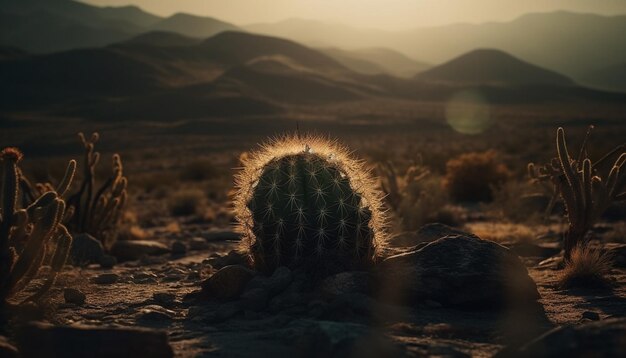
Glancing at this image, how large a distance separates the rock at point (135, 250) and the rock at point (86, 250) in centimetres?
57

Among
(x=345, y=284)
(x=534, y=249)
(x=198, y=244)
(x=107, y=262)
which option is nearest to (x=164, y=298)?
(x=345, y=284)

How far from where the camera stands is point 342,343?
13.2ft

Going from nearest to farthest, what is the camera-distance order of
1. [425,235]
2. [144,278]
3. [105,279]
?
[105,279] → [144,278] → [425,235]

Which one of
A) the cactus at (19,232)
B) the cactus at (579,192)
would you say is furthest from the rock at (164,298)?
the cactus at (579,192)

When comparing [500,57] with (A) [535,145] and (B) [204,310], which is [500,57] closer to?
(A) [535,145]

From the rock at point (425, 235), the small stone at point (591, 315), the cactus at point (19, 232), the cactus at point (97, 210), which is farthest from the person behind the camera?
the cactus at point (97, 210)

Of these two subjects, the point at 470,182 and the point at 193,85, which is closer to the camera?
the point at 470,182

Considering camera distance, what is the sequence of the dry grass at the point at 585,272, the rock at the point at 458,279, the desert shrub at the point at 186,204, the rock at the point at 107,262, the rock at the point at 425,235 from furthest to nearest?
the desert shrub at the point at 186,204 → the rock at the point at 107,262 → the rock at the point at 425,235 → the dry grass at the point at 585,272 → the rock at the point at 458,279

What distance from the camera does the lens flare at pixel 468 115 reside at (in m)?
63.3

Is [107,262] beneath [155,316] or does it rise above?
beneath

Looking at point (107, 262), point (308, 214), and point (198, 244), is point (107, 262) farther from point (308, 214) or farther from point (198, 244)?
point (308, 214)

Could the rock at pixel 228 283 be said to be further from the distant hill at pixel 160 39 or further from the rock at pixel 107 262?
the distant hill at pixel 160 39

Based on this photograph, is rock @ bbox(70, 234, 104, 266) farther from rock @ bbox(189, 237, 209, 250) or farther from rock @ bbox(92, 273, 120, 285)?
rock @ bbox(189, 237, 209, 250)

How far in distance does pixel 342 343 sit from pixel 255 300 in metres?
1.66
